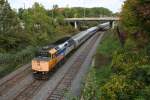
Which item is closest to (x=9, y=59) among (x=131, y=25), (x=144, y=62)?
(x=131, y=25)

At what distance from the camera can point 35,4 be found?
231 ft

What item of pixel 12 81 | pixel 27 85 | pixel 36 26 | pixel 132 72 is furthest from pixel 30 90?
pixel 36 26

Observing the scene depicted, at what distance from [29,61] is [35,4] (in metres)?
34.3

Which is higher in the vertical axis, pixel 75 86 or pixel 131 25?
pixel 131 25

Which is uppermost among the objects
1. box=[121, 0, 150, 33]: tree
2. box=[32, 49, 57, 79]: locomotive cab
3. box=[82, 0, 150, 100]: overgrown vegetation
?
box=[121, 0, 150, 33]: tree

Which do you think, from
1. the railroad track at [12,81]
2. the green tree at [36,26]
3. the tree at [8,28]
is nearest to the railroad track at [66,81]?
the railroad track at [12,81]

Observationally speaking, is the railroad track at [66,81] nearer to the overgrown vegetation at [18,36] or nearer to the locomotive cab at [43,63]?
the locomotive cab at [43,63]

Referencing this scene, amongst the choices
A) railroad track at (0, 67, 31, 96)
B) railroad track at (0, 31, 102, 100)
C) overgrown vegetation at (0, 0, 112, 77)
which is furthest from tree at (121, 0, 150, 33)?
overgrown vegetation at (0, 0, 112, 77)

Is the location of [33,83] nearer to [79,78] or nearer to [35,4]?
[79,78]

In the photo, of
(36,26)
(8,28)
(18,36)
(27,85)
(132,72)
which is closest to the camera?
(132,72)

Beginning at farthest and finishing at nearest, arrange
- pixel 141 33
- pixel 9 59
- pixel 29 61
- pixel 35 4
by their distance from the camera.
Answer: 1. pixel 35 4
2. pixel 29 61
3. pixel 9 59
4. pixel 141 33

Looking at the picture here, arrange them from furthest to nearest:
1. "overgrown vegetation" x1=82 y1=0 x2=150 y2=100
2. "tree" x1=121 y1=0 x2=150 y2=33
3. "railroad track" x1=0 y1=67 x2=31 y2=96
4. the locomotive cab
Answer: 1. the locomotive cab
2. "railroad track" x1=0 y1=67 x2=31 y2=96
3. "tree" x1=121 y1=0 x2=150 y2=33
4. "overgrown vegetation" x1=82 y1=0 x2=150 y2=100

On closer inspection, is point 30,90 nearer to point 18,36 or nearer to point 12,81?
point 12,81

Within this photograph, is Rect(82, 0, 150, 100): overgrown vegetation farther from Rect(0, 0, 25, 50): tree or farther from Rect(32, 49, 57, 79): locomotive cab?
Rect(0, 0, 25, 50): tree
